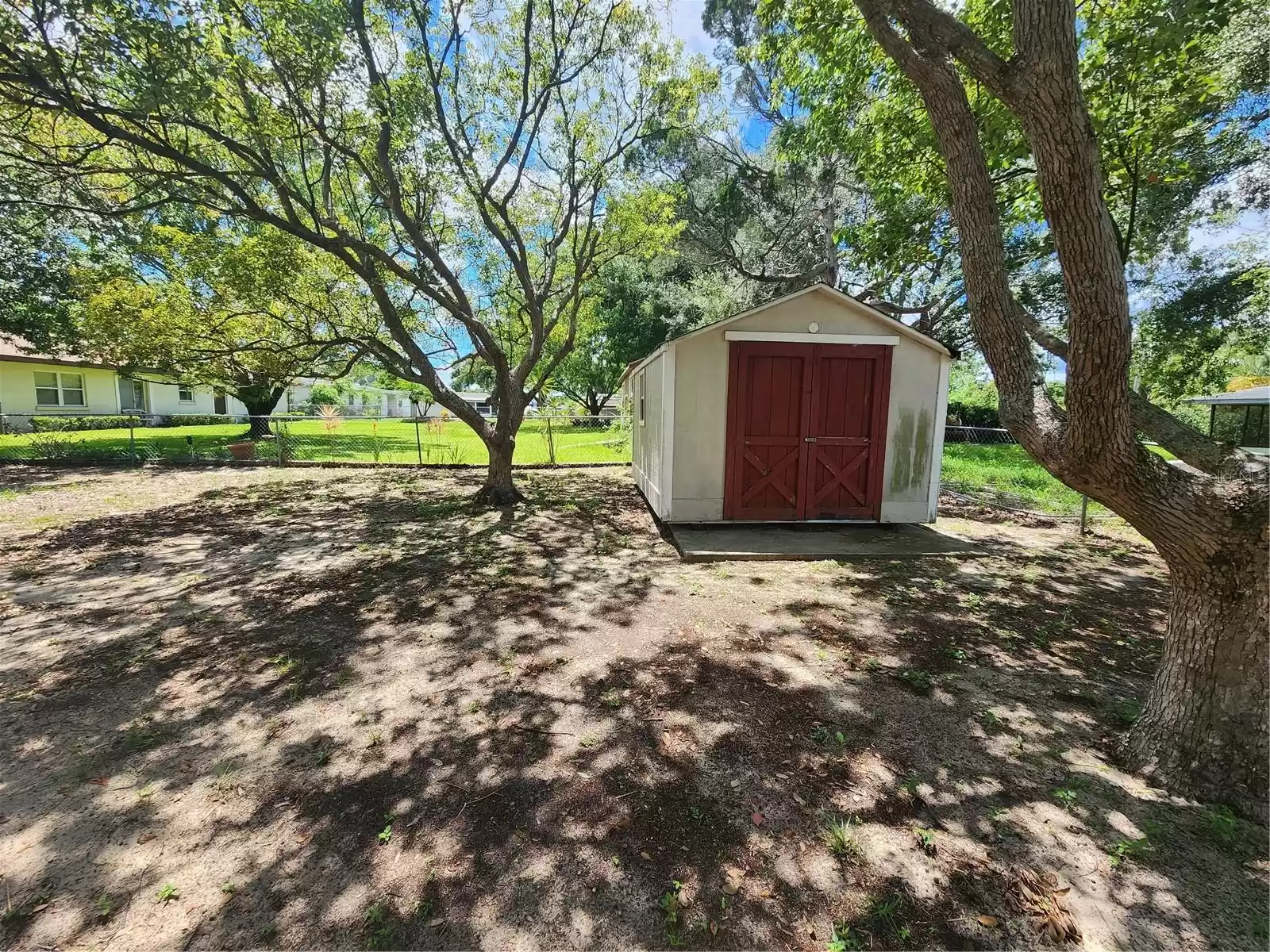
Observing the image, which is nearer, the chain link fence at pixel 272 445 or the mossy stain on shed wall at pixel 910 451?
the mossy stain on shed wall at pixel 910 451

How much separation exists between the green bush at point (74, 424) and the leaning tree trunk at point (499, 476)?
11.4 metres

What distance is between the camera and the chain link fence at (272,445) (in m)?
12.9

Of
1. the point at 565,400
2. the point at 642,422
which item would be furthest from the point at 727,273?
the point at 565,400

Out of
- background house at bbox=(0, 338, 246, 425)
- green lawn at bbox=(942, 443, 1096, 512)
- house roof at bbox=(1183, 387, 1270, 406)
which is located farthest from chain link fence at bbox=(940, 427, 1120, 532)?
background house at bbox=(0, 338, 246, 425)

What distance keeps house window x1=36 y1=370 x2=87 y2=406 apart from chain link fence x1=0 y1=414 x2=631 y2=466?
192 cm

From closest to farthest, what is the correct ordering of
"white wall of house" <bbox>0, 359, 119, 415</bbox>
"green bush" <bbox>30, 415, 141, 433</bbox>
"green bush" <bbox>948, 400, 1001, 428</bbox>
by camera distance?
"green bush" <bbox>30, 415, 141, 433</bbox>
"white wall of house" <bbox>0, 359, 119, 415</bbox>
"green bush" <bbox>948, 400, 1001, 428</bbox>

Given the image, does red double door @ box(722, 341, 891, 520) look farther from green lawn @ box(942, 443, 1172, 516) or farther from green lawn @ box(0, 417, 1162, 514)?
green lawn @ box(0, 417, 1162, 514)

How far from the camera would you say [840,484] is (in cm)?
734

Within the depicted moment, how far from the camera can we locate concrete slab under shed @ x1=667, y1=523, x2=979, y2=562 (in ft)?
19.9

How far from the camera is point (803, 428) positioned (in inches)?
280

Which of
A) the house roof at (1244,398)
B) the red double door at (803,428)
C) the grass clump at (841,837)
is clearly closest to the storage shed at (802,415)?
the red double door at (803,428)

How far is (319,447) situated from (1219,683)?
19.2m

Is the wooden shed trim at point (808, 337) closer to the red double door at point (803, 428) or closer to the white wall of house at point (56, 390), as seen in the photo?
the red double door at point (803, 428)

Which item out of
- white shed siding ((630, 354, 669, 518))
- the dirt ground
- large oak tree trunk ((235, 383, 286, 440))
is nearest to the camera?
the dirt ground
